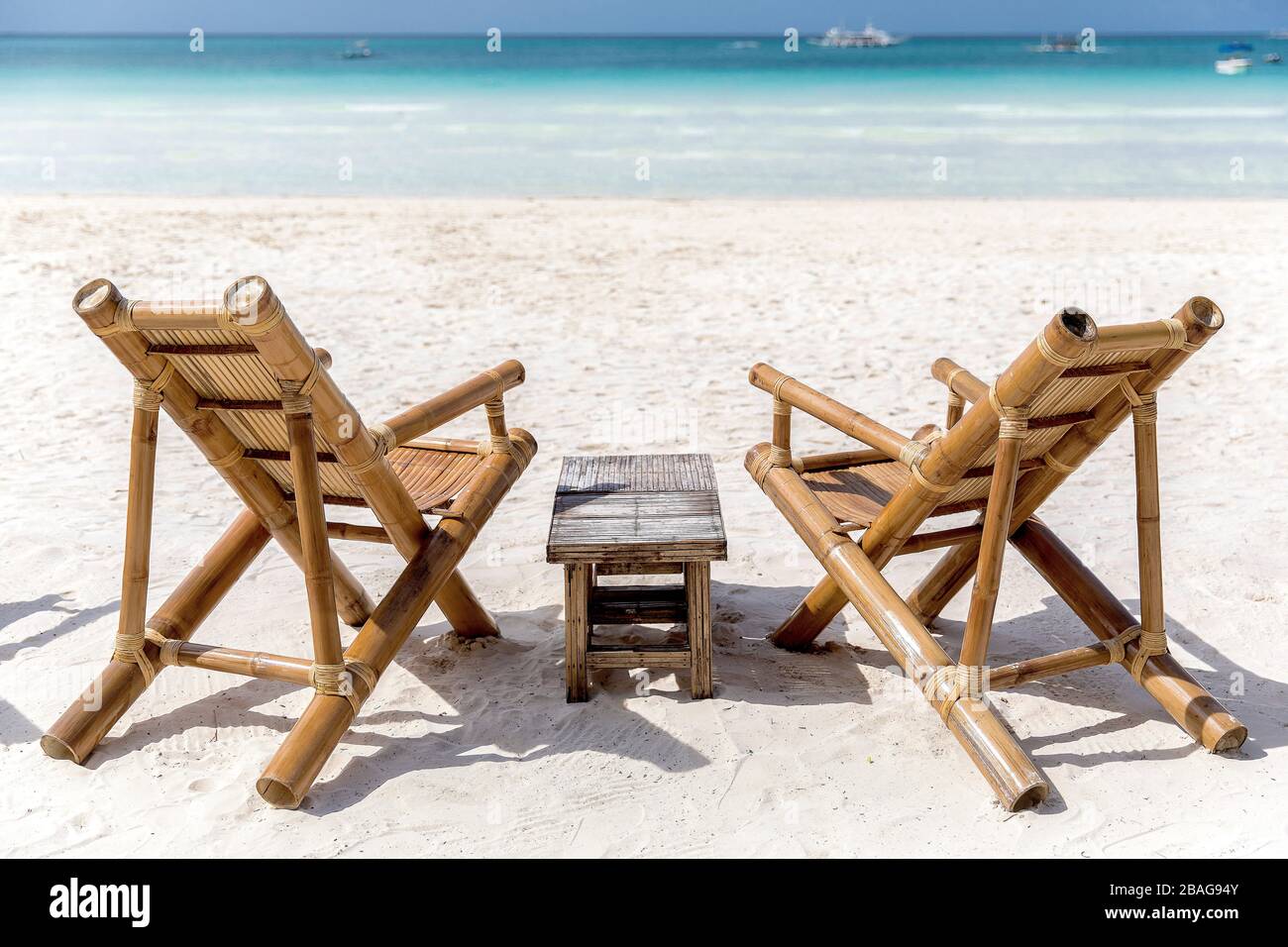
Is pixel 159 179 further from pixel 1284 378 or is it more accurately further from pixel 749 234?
pixel 1284 378

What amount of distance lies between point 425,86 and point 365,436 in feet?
127

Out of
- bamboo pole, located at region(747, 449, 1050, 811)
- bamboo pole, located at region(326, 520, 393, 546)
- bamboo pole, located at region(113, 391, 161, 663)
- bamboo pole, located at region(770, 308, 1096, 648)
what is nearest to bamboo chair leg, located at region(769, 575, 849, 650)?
bamboo pole, located at region(770, 308, 1096, 648)

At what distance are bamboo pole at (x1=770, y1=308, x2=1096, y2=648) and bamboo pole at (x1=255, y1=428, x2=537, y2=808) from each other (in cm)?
102

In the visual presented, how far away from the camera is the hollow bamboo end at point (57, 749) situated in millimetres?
2670

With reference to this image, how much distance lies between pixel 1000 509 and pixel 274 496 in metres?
1.90

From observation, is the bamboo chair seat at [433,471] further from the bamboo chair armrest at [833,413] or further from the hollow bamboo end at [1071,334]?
the hollow bamboo end at [1071,334]

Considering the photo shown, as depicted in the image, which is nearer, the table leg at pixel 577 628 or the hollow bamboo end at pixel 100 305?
the hollow bamboo end at pixel 100 305

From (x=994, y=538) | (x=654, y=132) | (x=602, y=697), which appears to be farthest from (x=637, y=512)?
(x=654, y=132)

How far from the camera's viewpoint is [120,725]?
288 cm

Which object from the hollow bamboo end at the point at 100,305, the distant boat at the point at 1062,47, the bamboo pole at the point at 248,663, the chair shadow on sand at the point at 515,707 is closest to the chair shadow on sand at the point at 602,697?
the chair shadow on sand at the point at 515,707

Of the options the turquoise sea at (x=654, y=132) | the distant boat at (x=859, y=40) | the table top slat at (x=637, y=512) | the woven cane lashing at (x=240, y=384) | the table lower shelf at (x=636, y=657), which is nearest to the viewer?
the woven cane lashing at (x=240, y=384)

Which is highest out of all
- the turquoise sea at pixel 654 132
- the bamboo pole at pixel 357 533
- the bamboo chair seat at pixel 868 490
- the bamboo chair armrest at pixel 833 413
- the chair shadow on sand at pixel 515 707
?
the turquoise sea at pixel 654 132

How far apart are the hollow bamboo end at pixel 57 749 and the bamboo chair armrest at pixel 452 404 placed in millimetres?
1107

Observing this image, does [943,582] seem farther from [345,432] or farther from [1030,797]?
[345,432]
